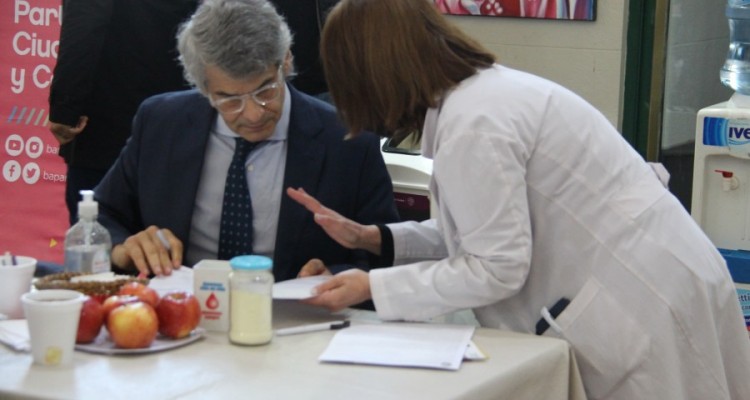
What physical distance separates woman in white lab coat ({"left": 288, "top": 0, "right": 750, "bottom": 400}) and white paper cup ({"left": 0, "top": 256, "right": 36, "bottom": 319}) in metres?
0.54

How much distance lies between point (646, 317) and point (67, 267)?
3.71 feet

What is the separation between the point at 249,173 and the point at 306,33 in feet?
3.50

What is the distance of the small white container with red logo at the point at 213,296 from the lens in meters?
1.99

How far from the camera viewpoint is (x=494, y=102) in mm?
1935

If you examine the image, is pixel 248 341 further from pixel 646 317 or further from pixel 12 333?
pixel 646 317

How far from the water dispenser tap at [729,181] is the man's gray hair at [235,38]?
1719mm

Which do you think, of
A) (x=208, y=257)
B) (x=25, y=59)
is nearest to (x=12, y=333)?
(x=208, y=257)

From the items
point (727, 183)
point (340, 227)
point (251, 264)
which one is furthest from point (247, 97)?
point (727, 183)

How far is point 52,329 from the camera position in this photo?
1.78 meters

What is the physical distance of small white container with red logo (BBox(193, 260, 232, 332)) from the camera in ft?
6.53

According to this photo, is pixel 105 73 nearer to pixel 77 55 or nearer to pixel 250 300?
pixel 77 55

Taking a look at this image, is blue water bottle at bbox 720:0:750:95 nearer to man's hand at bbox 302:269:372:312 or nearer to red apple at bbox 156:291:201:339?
man's hand at bbox 302:269:372:312

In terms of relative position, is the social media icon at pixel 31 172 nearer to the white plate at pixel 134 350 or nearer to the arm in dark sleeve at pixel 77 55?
the arm in dark sleeve at pixel 77 55

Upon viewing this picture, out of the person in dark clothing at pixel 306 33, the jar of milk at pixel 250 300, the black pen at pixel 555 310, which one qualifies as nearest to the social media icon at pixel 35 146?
the person in dark clothing at pixel 306 33
